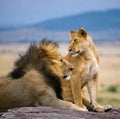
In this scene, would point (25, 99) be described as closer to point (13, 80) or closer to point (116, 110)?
Answer: point (13, 80)

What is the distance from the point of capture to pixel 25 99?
6145mm

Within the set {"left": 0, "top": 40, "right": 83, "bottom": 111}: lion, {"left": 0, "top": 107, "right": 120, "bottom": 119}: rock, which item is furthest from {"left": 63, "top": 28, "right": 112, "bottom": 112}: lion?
{"left": 0, "top": 107, "right": 120, "bottom": 119}: rock

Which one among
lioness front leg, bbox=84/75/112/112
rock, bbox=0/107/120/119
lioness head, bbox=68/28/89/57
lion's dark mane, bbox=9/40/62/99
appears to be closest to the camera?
rock, bbox=0/107/120/119

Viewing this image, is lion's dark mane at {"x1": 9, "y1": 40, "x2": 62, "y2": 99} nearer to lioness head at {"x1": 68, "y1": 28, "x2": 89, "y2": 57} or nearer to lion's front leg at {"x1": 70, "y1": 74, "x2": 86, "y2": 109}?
lion's front leg at {"x1": 70, "y1": 74, "x2": 86, "y2": 109}

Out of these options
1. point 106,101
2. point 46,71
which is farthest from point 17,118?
point 106,101

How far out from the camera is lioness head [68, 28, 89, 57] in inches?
272

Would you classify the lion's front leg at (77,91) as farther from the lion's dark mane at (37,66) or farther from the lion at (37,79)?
the lion's dark mane at (37,66)

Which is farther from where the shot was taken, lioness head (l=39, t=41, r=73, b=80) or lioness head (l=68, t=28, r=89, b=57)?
lioness head (l=68, t=28, r=89, b=57)

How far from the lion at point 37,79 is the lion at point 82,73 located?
0.47 feet

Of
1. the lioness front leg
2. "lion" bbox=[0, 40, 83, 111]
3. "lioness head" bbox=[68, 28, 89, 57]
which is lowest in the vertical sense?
the lioness front leg

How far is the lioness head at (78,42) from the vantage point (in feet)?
22.7

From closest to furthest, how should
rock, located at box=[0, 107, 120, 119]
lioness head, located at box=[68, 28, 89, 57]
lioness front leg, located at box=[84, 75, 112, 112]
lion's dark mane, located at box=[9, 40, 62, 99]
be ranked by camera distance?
rock, located at box=[0, 107, 120, 119] < lion's dark mane, located at box=[9, 40, 62, 99] < lioness front leg, located at box=[84, 75, 112, 112] < lioness head, located at box=[68, 28, 89, 57]

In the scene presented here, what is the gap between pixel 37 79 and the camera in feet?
20.4

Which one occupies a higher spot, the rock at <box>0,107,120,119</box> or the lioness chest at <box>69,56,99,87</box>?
the lioness chest at <box>69,56,99,87</box>
